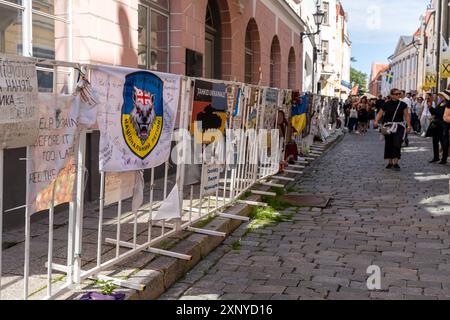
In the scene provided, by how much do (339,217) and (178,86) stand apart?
3365mm

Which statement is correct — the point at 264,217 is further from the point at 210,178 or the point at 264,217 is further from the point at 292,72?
the point at 292,72

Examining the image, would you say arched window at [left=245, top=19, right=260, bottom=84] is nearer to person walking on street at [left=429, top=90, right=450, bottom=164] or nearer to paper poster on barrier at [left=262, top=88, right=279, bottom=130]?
person walking on street at [left=429, top=90, right=450, bottom=164]

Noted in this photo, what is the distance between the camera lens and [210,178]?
20.1 feet

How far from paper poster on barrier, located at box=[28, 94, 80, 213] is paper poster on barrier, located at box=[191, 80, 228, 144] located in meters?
2.11

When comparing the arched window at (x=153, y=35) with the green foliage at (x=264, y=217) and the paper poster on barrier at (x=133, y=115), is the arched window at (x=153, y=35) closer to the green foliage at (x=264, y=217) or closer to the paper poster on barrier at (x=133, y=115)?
the green foliage at (x=264, y=217)

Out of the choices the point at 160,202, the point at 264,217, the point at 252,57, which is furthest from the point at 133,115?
the point at 252,57

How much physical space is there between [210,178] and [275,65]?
1563 centimetres

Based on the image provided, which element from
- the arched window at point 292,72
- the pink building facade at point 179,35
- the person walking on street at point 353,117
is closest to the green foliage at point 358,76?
the person walking on street at point 353,117

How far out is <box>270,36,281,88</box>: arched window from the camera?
68.4 feet

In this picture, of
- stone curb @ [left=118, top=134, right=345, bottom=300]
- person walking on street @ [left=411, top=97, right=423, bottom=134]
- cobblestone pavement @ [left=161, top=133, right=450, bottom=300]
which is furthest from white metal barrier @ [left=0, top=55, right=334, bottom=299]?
person walking on street @ [left=411, top=97, right=423, bottom=134]

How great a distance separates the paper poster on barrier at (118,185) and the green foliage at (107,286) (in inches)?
23.8

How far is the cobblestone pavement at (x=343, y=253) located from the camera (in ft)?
14.4
